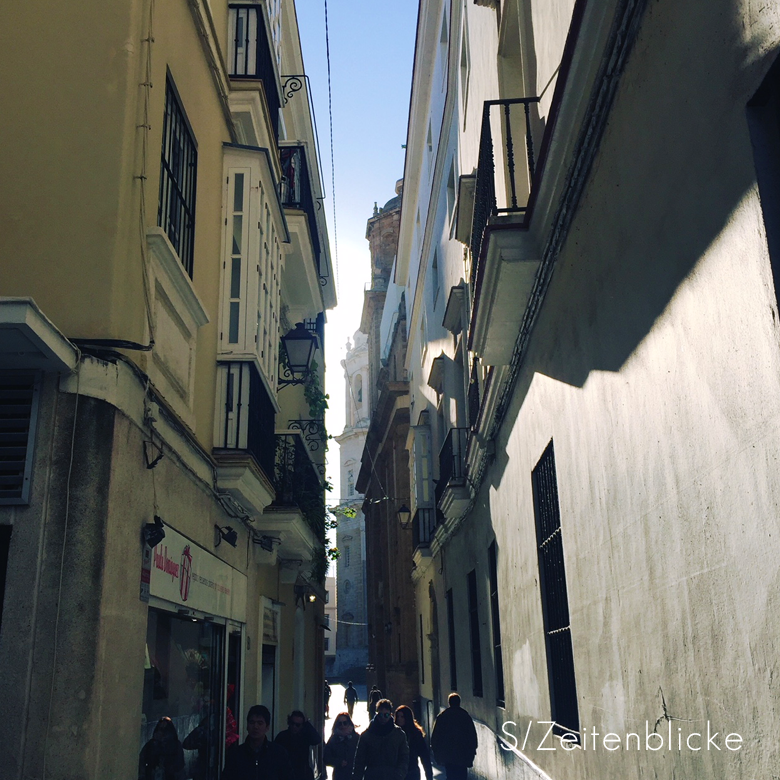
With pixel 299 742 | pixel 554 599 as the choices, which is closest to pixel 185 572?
pixel 299 742

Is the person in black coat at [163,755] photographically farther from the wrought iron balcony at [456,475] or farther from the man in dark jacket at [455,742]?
the wrought iron balcony at [456,475]

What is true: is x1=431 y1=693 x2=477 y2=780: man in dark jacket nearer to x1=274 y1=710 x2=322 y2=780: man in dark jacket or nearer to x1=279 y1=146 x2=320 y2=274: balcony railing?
x1=274 y1=710 x2=322 y2=780: man in dark jacket

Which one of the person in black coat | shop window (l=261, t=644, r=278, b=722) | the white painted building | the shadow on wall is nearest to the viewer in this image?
the white painted building

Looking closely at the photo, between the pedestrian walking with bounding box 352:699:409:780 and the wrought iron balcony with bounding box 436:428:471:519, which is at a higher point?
the wrought iron balcony with bounding box 436:428:471:519

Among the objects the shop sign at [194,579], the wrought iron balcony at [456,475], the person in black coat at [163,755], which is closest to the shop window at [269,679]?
the shop sign at [194,579]

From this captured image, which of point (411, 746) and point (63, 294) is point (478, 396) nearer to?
point (411, 746)

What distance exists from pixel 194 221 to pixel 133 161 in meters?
1.68

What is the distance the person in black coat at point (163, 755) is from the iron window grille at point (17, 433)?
1.99 meters

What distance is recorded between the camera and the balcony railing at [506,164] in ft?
21.2

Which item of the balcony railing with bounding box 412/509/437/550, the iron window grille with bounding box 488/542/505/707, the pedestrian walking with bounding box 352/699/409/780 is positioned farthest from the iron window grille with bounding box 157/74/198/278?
the balcony railing with bounding box 412/509/437/550

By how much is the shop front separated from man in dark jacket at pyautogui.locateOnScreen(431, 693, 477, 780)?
274 centimetres

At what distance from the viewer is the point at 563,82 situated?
4.81 m

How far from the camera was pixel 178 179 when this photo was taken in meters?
7.20

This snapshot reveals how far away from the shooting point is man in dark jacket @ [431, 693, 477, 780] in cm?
1075
